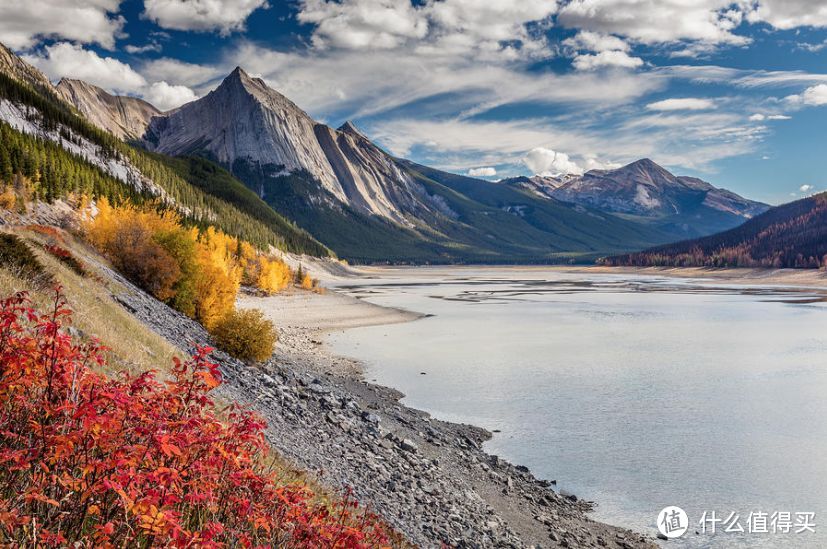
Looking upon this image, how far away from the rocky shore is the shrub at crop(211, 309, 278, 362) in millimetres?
957

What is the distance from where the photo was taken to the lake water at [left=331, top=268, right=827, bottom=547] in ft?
65.0

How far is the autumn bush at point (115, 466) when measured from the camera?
5.61 metres

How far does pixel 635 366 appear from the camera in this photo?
4166 cm

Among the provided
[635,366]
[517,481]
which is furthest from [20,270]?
[635,366]

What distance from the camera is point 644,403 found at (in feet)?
103

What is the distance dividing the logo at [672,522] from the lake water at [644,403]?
23cm

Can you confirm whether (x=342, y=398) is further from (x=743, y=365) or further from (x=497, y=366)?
(x=743, y=365)

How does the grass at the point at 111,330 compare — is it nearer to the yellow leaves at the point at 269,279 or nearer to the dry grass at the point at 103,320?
the dry grass at the point at 103,320

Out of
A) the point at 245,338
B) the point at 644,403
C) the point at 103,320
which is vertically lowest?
the point at 644,403

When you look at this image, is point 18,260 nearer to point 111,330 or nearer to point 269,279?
point 111,330

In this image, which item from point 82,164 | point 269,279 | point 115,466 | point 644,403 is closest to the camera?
point 115,466

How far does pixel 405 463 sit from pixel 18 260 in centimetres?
1453

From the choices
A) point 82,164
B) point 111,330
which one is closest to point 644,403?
point 111,330

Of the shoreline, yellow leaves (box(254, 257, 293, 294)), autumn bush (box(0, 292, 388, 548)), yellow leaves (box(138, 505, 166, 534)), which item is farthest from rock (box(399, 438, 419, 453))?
yellow leaves (box(254, 257, 293, 294))
